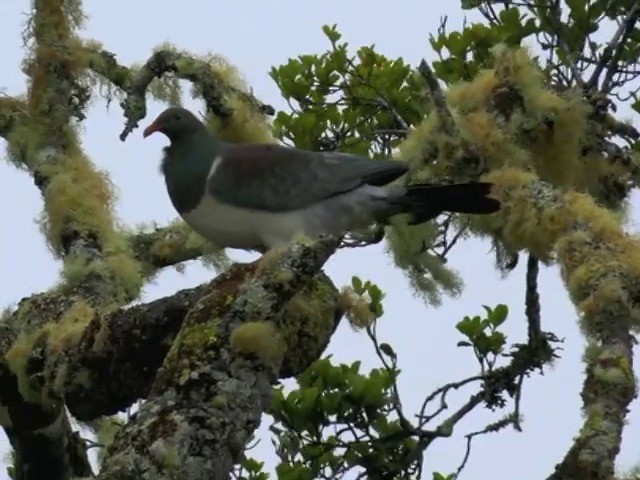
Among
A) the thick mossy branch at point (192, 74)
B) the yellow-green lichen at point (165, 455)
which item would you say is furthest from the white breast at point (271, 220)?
the yellow-green lichen at point (165, 455)

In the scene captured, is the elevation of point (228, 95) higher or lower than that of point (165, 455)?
higher

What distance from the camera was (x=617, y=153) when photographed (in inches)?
133

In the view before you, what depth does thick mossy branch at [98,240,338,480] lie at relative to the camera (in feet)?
7.25

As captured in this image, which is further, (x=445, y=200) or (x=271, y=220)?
(x=271, y=220)

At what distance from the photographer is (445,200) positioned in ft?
10.7

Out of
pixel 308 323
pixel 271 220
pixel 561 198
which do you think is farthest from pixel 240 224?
pixel 561 198

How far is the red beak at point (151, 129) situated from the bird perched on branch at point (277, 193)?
0.15 metres

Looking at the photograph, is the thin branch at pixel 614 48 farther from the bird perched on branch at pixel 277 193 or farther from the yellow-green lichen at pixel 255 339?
the yellow-green lichen at pixel 255 339

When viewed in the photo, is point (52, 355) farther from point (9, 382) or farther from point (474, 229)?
point (474, 229)

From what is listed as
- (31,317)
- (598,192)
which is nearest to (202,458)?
(31,317)

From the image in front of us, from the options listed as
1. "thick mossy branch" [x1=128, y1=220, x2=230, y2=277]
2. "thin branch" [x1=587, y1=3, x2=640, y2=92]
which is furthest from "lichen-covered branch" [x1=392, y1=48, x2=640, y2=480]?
"thick mossy branch" [x1=128, y1=220, x2=230, y2=277]

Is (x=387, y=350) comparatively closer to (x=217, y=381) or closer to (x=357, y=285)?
(x=357, y=285)

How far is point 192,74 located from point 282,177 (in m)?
0.36

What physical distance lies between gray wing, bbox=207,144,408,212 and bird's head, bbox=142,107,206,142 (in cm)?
14
